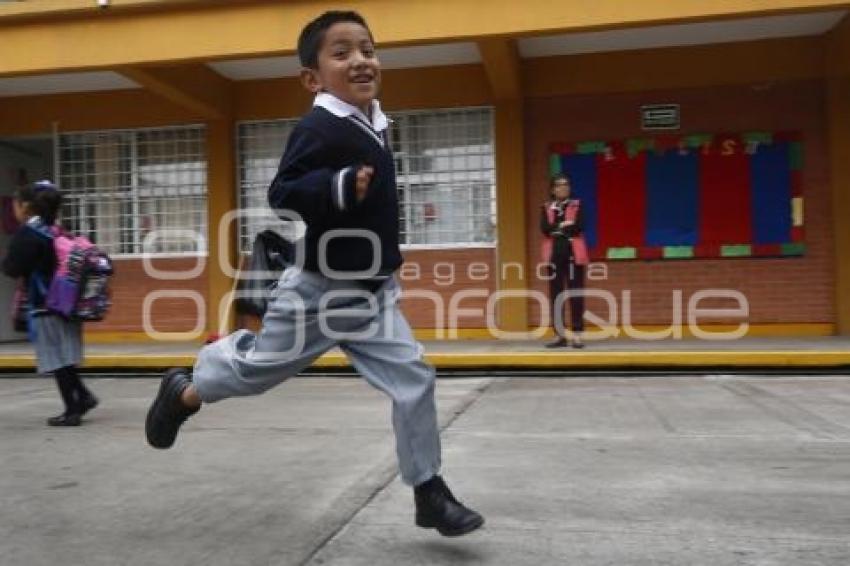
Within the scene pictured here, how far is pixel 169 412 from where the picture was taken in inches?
127

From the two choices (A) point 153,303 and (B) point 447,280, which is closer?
(B) point 447,280

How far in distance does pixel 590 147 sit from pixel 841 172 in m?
2.60

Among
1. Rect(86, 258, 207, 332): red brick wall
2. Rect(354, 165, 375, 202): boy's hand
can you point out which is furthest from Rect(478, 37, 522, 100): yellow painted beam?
Rect(354, 165, 375, 202): boy's hand

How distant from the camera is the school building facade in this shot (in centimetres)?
893

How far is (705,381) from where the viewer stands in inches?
275

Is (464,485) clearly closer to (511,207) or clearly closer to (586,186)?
(511,207)

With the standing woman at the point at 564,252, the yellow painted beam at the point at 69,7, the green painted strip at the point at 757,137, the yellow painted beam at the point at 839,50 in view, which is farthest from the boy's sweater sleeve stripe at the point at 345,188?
the green painted strip at the point at 757,137

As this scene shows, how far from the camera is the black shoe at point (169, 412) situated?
321cm

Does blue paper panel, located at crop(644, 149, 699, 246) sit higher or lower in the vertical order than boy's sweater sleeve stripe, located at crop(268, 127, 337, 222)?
higher

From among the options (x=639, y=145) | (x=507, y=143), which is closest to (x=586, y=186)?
(x=639, y=145)

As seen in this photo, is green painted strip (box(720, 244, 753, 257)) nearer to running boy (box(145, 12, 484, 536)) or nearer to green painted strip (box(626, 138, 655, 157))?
green painted strip (box(626, 138, 655, 157))

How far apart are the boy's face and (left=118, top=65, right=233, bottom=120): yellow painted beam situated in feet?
22.6

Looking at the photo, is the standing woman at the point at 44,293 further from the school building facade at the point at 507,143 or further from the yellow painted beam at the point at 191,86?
the yellow painted beam at the point at 191,86

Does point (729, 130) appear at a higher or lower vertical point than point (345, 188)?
higher
